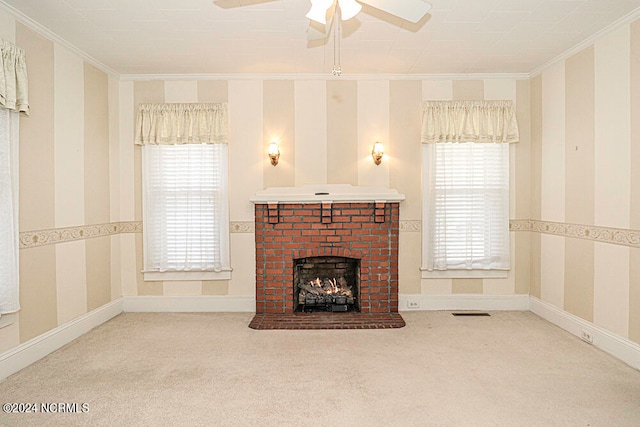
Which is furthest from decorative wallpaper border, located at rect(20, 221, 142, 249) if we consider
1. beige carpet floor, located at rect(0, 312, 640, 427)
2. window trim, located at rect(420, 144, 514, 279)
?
window trim, located at rect(420, 144, 514, 279)

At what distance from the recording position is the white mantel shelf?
461 cm

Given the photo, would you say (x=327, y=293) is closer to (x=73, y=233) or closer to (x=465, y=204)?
(x=465, y=204)

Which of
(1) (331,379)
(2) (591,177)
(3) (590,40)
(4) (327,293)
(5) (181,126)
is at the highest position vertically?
(3) (590,40)

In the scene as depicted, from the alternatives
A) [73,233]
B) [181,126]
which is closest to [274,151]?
A: [181,126]

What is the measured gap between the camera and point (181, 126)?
4.73 m

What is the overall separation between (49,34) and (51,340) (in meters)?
2.70

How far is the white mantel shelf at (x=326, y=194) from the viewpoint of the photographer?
4.61 metres

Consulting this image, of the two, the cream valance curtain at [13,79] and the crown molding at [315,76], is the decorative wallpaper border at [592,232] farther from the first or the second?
the cream valance curtain at [13,79]

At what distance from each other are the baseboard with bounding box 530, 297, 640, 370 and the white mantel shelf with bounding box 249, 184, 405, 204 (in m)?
2.00

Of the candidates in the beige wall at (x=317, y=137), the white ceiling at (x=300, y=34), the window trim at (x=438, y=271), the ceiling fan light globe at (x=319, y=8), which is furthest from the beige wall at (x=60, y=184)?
the window trim at (x=438, y=271)

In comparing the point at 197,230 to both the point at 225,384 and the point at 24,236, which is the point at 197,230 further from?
the point at 225,384

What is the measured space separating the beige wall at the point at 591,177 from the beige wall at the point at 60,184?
4.91 m

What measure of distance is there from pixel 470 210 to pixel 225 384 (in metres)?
3.35

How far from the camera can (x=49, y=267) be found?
362 centimetres
